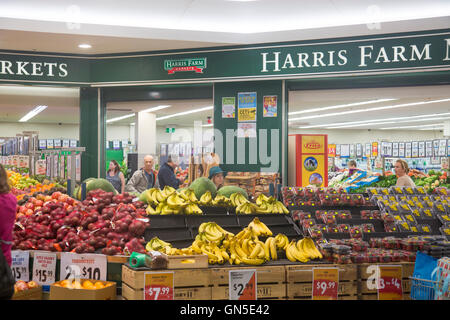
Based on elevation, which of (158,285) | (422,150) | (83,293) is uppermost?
(422,150)

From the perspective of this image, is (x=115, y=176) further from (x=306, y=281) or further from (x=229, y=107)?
(x=306, y=281)

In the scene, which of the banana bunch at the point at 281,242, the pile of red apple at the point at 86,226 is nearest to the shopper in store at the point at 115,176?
the pile of red apple at the point at 86,226

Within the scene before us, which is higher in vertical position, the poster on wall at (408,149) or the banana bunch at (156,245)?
the poster on wall at (408,149)

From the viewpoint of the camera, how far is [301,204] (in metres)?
5.06

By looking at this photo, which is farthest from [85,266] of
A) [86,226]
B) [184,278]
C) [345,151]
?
[345,151]

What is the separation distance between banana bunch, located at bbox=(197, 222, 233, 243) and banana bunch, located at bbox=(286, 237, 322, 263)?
544 mm

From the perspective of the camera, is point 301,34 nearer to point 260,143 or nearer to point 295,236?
point 260,143

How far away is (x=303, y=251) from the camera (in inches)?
158

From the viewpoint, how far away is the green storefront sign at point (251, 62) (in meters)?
6.68

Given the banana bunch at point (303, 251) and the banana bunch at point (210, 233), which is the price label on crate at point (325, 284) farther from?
the banana bunch at point (210, 233)

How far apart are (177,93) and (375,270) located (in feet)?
16.4

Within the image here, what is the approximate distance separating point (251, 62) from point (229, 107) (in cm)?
77

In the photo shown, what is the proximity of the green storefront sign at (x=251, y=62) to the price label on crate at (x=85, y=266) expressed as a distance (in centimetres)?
419

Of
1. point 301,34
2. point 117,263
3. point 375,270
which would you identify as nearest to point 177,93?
point 301,34
